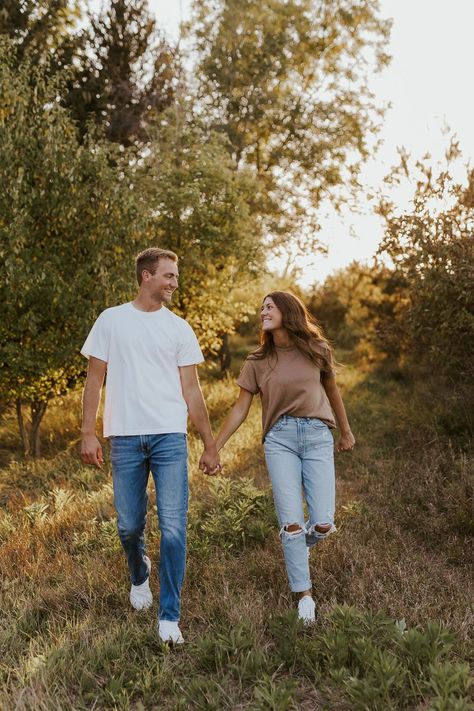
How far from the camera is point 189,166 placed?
1390 cm

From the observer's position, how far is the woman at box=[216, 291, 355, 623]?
448 cm

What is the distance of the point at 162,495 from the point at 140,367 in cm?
82

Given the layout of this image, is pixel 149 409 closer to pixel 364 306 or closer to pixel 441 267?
pixel 441 267

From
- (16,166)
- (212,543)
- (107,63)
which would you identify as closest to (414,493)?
(212,543)

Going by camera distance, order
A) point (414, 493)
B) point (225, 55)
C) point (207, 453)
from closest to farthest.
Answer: point (207, 453) < point (414, 493) < point (225, 55)

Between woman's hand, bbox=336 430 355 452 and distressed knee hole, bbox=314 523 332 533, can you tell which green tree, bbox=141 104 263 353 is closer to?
woman's hand, bbox=336 430 355 452

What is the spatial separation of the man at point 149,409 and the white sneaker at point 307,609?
2.67 feet

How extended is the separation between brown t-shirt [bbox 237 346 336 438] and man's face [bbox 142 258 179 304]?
79 cm

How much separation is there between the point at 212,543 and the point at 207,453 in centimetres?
161

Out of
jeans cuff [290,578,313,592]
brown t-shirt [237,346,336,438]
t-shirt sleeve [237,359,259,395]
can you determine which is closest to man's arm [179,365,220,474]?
brown t-shirt [237,346,336,438]

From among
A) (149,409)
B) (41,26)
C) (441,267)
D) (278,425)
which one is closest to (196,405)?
(149,409)

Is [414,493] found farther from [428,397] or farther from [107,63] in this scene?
[107,63]

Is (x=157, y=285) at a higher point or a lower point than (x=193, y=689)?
higher

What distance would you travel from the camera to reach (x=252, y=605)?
14.1ft
